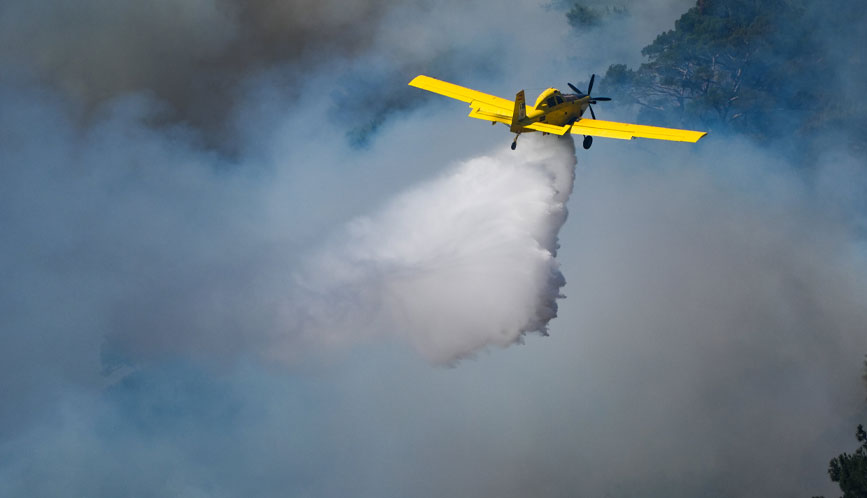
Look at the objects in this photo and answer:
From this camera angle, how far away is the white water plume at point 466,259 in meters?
62.4

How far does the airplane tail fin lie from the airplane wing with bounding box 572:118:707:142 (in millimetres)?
2778

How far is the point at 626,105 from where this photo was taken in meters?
105

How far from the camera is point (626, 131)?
61781mm

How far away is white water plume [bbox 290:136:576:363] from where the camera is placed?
205 feet

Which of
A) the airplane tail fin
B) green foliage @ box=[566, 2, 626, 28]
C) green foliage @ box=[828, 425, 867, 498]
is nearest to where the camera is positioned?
green foliage @ box=[828, 425, 867, 498]

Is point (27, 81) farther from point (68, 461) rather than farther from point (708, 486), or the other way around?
point (708, 486)

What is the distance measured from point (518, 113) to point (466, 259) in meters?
8.78

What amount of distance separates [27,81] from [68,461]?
95.6 feet

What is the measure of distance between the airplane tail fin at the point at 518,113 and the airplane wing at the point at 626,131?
2.78 metres

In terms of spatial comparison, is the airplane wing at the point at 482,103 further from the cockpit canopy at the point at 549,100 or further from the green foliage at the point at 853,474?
the green foliage at the point at 853,474

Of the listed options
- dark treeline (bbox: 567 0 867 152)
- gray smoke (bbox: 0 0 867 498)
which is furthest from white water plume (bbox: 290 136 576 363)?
dark treeline (bbox: 567 0 867 152)

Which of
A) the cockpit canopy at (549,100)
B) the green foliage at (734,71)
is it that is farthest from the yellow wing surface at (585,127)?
the green foliage at (734,71)

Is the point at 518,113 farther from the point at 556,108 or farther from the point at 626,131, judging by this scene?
the point at 626,131

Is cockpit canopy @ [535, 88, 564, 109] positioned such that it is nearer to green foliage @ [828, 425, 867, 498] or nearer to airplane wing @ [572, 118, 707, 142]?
airplane wing @ [572, 118, 707, 142]
